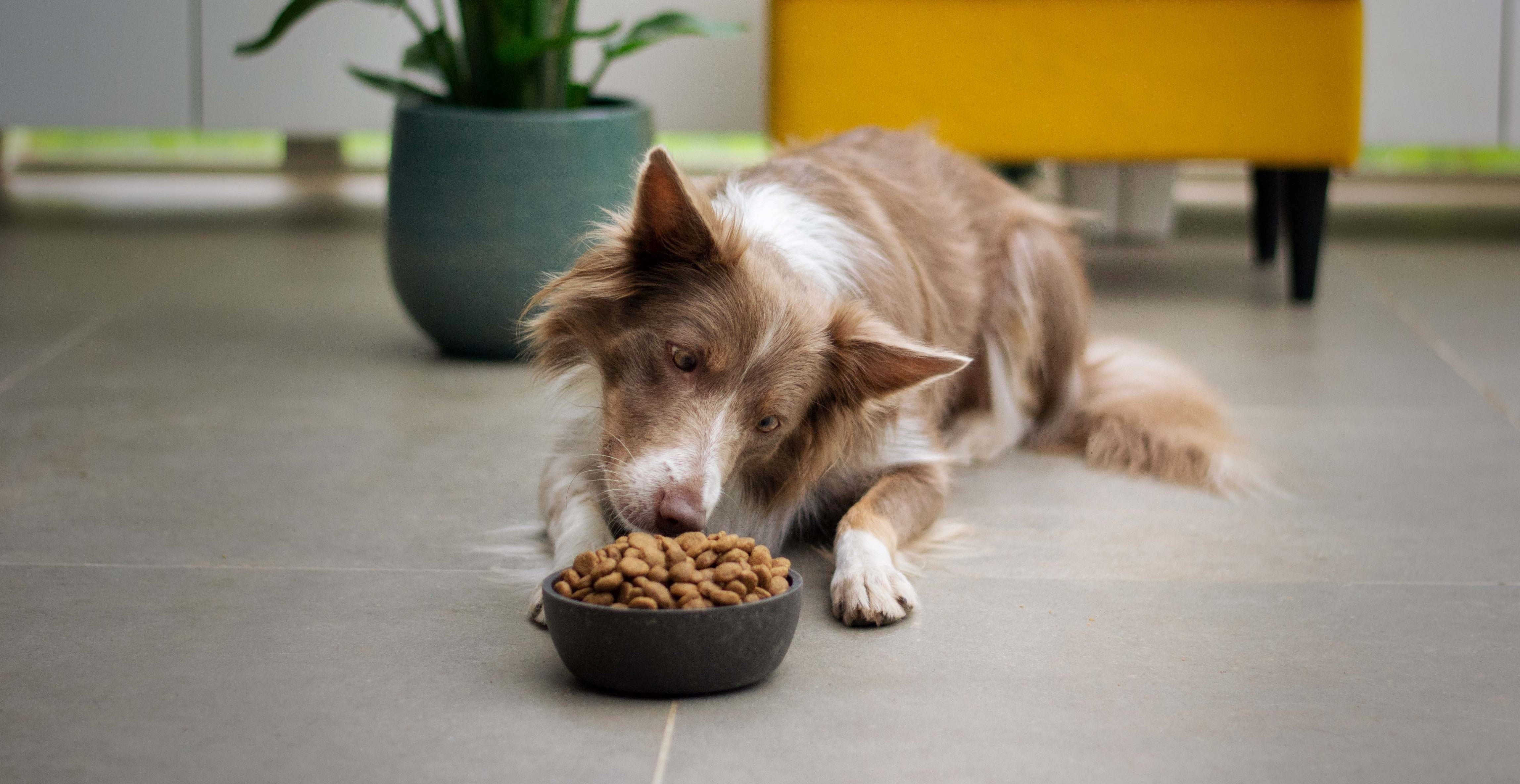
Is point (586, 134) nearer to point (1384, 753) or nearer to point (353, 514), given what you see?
point (353, 514)

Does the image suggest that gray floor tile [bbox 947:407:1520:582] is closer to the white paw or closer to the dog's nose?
the white paw

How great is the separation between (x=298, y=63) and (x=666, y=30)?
2.22 metres

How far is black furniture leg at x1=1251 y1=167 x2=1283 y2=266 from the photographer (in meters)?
5.09

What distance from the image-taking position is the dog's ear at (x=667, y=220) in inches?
77.3

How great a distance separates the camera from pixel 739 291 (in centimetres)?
206

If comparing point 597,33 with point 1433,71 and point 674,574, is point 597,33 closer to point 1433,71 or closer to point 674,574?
point 674,574

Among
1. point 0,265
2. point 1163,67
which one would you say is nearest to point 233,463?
point 0,265

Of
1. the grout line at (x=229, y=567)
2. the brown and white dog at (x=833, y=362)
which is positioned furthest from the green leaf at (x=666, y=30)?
the grout line at (x=229, y=567)

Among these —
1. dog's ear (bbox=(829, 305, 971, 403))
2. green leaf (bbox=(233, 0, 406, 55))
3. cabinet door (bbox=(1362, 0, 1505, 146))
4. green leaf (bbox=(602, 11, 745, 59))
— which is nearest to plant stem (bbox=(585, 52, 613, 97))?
green leaf (bbox=(602, 11, 745, 59))

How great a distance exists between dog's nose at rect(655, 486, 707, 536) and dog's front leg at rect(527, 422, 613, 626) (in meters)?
0.23

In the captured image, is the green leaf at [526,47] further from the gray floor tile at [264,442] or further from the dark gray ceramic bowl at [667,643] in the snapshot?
the dark gray ceramic bowl at [667,643]

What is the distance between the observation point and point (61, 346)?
3.60 metres

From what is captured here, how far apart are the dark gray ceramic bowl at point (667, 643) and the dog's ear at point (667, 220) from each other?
0.57 m

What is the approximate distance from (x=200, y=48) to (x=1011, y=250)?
352 centimetres
